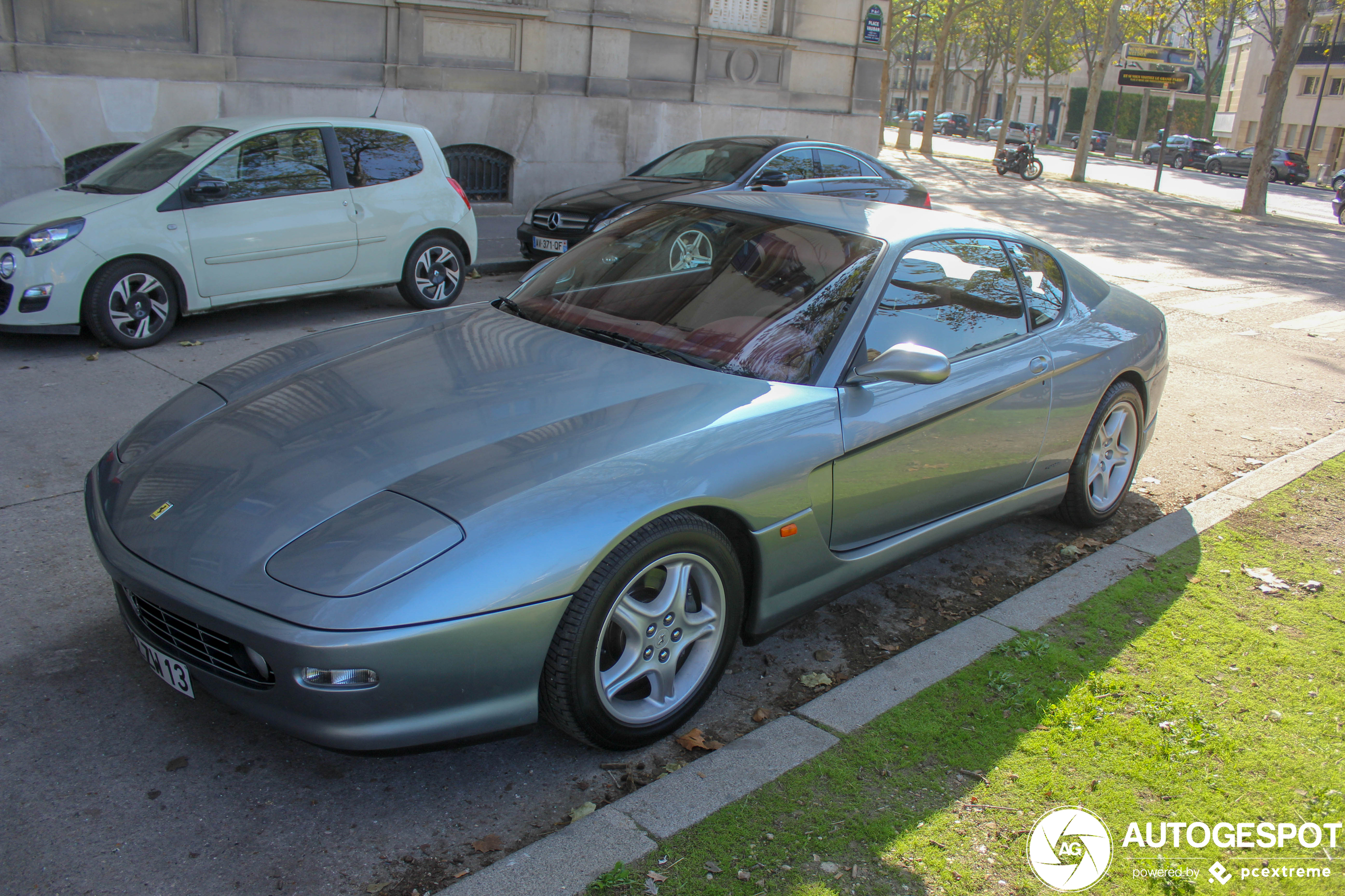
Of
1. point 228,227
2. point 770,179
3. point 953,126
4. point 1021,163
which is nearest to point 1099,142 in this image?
point 953,126

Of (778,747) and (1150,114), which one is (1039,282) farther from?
(1150,114)

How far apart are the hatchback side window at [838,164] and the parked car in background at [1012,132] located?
98.6 ft

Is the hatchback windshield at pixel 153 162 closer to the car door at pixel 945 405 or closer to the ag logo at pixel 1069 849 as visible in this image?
the car door at pixel 945 405

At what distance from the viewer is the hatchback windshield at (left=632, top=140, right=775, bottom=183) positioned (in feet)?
35.8

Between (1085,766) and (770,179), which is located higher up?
(770,179)

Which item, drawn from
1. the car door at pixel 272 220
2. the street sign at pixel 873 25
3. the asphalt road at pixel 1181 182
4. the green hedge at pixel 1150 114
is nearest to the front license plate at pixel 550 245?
the car door at pixel 272 220

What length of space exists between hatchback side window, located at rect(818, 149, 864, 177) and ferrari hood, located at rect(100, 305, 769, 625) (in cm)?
845

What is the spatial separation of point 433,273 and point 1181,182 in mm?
37676

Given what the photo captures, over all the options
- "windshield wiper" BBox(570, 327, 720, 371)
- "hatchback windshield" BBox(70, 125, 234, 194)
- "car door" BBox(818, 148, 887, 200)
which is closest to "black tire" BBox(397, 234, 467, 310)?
"hatchback windshield" BBox(70, 125, 234, 194)

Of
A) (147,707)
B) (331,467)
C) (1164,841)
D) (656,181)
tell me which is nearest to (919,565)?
(1164,841)

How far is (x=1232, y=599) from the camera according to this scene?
424cm

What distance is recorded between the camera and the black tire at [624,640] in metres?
2.66

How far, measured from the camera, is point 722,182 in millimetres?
10711

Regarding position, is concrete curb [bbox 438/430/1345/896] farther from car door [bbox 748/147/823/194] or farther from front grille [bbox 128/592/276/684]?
car door [bbox 748/147/823/194]
